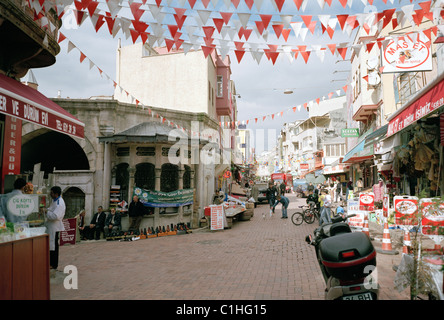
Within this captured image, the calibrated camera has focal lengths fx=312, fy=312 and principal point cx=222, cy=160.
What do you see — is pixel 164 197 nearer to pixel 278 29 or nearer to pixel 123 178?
pixel 123 178

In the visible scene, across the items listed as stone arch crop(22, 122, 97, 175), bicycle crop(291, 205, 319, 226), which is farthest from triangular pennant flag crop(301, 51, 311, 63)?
stone arch crop(22, 122, 97, 175)

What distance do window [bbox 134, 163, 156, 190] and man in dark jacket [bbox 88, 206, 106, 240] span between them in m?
2.29

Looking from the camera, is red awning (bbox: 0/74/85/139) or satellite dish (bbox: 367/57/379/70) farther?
satellite dish (bbox: 367/57/379/70)

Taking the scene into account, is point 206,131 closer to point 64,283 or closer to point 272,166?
point 64,283

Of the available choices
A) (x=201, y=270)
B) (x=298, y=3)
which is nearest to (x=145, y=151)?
(x=201, y=270)

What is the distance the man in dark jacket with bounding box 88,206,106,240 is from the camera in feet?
40.7

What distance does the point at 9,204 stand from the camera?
16.9 feet

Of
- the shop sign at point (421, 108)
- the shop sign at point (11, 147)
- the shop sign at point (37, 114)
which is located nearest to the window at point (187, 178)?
the shop sign at point (37, 114)

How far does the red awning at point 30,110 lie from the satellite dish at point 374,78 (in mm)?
15279

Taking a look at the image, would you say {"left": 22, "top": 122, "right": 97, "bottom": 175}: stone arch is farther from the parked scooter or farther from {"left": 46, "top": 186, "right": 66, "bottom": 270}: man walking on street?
the parked scooter

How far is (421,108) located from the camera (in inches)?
275

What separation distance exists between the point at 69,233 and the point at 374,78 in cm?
1646

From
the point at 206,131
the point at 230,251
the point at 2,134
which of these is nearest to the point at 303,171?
the point at 206,131

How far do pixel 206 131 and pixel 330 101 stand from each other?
1676 inches
